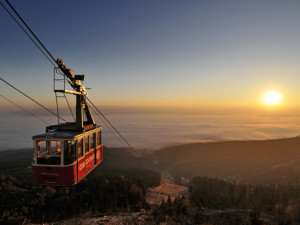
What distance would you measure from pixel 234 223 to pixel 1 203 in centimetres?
7260

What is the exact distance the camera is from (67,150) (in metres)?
12.0

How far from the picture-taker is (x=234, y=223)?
19047 millimetres

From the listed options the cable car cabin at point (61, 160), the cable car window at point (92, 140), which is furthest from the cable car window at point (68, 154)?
the cable car window at point (92, 140)

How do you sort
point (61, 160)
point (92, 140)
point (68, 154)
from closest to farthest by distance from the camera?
point (61, 160)
point (68, 154)
point (92, 140)

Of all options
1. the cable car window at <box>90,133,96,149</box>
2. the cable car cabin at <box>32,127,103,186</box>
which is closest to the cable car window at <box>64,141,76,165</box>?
the cable car cabin at <box>32,127,103,186</box>

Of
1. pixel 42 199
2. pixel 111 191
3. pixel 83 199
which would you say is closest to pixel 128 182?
pixel 111 191

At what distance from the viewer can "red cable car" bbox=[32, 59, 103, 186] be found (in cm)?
1112

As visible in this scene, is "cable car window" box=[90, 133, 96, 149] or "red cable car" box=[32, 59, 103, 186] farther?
"cable car window" box=[90, 133, 96, 149]

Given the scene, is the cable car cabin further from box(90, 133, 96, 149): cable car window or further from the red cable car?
box(90, 133, 96, 149): cable car window

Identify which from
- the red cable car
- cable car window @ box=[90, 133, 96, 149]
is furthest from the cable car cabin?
cable car window @ box=[90, 133, 96, 149]

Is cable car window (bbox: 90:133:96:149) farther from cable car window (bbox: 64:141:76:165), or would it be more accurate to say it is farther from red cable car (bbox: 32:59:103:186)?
cable car window (bbox: 64:141:76:165)

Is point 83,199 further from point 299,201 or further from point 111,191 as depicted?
point 299,201

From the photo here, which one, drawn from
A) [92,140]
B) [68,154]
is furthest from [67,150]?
[92,140]

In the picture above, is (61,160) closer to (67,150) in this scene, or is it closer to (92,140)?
(67,150)
